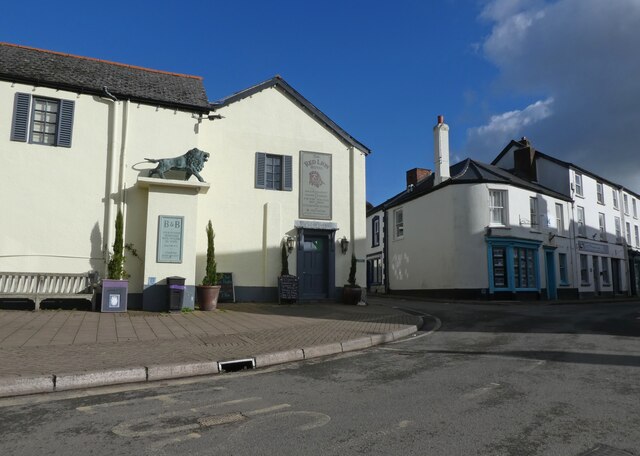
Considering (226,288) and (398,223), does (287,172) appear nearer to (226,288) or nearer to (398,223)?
(226,288)

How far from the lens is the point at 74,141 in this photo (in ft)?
43.5

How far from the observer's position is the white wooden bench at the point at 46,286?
1164 centimetres

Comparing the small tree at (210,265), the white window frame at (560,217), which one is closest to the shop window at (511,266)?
the white window frame at (560,217)

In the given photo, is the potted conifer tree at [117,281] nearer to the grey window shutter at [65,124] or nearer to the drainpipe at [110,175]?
the drainpipe at [110,175]

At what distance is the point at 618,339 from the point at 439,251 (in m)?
14.8

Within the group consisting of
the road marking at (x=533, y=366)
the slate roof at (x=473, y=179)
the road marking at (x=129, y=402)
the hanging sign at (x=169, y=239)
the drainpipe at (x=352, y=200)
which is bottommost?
the road marking at (x=129, y=402)

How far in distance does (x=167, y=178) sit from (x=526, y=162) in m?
23.2

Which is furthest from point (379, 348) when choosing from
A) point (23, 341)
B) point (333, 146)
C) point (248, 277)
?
point (333, 146)

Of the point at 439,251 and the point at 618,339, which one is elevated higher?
the point at 439,251

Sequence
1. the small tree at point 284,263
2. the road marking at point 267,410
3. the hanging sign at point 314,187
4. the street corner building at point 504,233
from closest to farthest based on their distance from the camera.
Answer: the road marking at point 267,410
the small tree at point 284,263
the hanging sign at point 314,187
the street corner building at point 504,233

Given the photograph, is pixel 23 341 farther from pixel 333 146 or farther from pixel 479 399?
pixel 333 146

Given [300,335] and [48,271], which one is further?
[48,271]

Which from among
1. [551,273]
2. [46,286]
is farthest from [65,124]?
[551,273]

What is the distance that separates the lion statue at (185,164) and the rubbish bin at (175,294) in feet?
9.97
